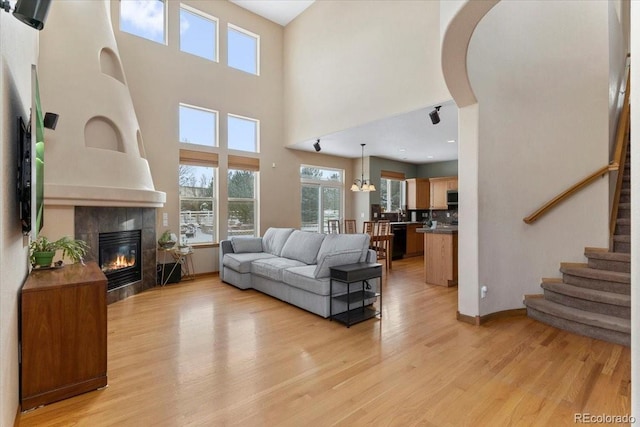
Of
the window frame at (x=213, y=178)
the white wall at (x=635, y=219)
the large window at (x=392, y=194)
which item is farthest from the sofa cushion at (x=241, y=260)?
the large window at (x=392, y=194)

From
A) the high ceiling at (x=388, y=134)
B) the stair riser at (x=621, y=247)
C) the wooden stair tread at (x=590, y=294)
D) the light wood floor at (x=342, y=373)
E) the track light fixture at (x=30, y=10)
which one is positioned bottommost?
the light wood floor at (x=342, y=373)

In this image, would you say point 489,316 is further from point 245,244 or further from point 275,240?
point 245,244

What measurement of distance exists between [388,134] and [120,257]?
5.17 meters

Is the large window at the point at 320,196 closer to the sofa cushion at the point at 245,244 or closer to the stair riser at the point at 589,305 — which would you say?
the sofa cushion at the point at 245,244

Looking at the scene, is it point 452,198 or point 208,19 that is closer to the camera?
point 208,19

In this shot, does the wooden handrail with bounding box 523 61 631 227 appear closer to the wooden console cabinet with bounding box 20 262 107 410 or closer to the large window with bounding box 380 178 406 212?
the wooden console cabinet with bounding box 20 262 107 410

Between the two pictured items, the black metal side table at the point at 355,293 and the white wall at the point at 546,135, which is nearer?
the black metal side table at the point at 355,293

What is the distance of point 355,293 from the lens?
3.98 metres

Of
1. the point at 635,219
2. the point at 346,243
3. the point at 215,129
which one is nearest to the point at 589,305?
the point at 346,243

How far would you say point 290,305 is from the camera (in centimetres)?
434

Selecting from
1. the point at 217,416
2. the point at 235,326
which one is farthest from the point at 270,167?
the point at 217,416

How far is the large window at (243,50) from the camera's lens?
6.89m

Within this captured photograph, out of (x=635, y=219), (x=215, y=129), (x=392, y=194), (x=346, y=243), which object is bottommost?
(x=346, y=243)

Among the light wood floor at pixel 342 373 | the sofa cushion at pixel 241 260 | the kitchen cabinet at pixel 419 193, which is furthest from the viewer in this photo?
the kitchen cabinet at pixel 419 193
